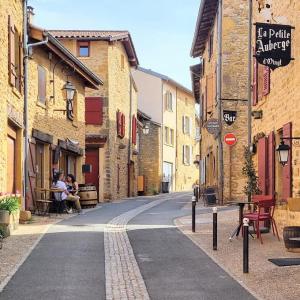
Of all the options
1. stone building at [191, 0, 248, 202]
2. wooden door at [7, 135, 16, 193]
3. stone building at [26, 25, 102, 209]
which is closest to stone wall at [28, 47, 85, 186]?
stone building at [26, 25, 102, 209]

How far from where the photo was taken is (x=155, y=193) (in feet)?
123

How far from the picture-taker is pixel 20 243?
10.7 meters

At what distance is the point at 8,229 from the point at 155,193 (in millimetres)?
26182

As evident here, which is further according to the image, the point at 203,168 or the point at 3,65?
the point at 203,168

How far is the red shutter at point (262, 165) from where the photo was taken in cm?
1323

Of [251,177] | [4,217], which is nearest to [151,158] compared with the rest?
[251,177]

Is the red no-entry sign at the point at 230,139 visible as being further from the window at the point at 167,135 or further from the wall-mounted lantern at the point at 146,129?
the window at the point at 167,135

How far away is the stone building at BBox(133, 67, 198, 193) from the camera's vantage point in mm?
38719

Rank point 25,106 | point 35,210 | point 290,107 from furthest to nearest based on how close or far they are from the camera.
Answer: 1. point 35,210
2. point 25,106
3. point 290,107

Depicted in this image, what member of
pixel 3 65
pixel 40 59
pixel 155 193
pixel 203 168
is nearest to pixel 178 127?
pixel 155 193

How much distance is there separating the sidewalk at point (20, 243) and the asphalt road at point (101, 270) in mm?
154

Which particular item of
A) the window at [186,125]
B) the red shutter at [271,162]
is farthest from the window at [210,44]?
the window at [186,125]

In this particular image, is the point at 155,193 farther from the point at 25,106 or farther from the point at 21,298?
the point at 21,298

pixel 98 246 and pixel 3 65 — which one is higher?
pixel 3 65
